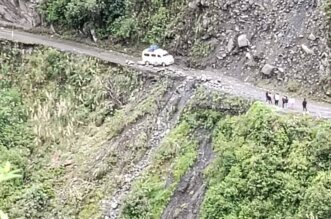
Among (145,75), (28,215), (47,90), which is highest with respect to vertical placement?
(145,75)

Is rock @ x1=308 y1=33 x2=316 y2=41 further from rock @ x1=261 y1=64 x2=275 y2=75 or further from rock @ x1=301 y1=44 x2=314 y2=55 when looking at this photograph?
rock @ x1=261 y1=64 x2=275 y2=75

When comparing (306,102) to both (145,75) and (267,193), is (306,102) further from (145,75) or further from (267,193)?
(145,75)

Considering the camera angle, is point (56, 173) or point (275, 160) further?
point (56, 173)

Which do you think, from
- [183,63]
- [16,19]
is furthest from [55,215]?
[16,19]

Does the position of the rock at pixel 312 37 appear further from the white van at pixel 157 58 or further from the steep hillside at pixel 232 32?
the white van at pixel 157 58

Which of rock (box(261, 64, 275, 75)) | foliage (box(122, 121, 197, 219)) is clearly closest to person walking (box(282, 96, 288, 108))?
rock (box(261, 64, 275, 75))

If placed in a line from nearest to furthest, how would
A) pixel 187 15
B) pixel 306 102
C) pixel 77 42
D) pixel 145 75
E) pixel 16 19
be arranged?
pixel 306 102
pixel 145 75
pixel 187 15
pixel 77 42
pixel 16 19
